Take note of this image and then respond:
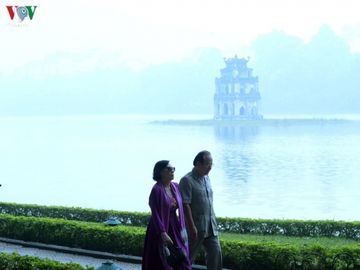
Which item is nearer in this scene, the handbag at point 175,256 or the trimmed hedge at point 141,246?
the handbag at point 175,256

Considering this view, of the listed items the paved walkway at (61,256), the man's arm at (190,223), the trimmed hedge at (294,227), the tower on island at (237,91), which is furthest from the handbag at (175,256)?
the tower on island at (237,91)

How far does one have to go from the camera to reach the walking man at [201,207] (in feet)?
23.3

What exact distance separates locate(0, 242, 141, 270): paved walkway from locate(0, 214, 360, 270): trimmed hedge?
1.13 feet

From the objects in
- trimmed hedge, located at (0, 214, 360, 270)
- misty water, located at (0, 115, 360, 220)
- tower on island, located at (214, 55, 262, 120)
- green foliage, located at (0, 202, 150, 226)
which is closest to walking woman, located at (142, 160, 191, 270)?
trimmed hedge, located at (0, 214, 360, 270)

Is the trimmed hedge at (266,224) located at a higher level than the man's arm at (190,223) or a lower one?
lower

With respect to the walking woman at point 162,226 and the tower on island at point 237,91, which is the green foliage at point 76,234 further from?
the tower on island at point 237,91

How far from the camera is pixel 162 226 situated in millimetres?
6391

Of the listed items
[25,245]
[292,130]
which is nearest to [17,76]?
[292,130]

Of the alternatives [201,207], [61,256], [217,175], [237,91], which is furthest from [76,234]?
[237,91]

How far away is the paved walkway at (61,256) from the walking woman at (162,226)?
12.8 ft

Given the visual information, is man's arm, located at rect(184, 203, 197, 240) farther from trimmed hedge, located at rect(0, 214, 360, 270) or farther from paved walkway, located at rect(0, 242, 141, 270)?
paved walkway, located at rect(0, 242, 141, 270)

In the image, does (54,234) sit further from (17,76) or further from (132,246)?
(17,76)

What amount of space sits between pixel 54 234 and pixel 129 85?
176 meters

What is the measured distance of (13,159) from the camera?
7625cm
